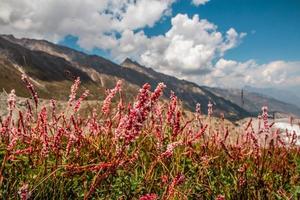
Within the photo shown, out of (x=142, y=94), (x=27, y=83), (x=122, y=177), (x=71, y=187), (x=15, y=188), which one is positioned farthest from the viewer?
(x=122, y=177)

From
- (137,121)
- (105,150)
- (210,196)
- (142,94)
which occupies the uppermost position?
(142,94)

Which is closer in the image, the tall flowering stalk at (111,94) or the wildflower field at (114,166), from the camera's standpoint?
the tall flowering stalk at (111,94)

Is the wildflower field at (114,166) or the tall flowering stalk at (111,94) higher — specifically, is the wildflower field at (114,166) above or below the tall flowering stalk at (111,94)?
below

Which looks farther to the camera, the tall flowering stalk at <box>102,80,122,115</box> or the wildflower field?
the wildflower field

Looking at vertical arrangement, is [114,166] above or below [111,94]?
→ below

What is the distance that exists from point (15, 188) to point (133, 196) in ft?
5.42

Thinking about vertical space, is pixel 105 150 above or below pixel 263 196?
above

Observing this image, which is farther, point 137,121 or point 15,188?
point 15,188

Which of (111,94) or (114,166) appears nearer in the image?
(114,166)

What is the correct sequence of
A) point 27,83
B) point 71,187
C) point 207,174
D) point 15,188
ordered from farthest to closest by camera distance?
point 207,174 → point 71,187 → point 15,188 → point 27,83

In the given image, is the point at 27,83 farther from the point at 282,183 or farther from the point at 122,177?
the point at 282,183

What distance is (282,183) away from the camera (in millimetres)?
6848

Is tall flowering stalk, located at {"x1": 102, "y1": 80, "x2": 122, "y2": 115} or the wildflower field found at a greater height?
tall flowering stalk, located at {"x1": 102, "y1": 80, "x2": 122, "y2": 115}

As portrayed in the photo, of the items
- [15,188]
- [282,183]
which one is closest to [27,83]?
[15,188]
